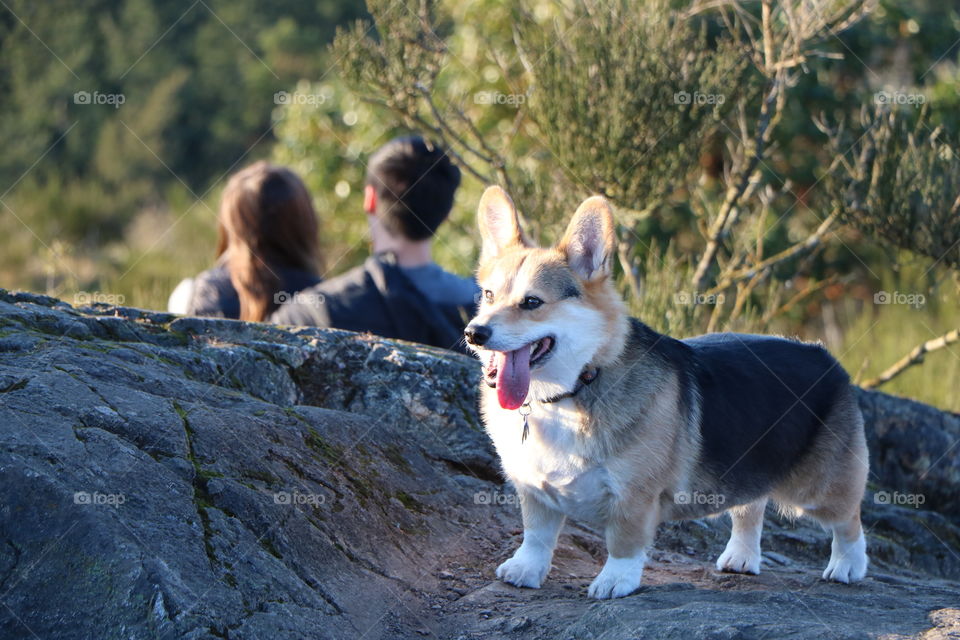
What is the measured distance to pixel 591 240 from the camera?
395 centimetres

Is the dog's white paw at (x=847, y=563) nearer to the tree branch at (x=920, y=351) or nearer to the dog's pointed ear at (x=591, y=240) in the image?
the dog's pointed ear at (x=591, y=240)

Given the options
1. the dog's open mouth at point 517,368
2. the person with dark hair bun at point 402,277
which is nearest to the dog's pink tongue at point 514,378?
the dog's open mouth at point 517,368

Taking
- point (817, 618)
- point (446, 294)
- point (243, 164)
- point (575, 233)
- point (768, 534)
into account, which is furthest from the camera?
point (243, 164)

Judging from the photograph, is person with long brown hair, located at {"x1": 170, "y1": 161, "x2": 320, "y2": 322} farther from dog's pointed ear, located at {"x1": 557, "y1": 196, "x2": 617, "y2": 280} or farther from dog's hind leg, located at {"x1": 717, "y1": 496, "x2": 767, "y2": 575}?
dog's hind leg, located at {"x1": 717, "y1": 496, "x2": 767, "y2": 575}

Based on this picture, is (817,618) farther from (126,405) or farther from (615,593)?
(126,405)

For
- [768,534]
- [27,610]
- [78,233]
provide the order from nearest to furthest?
1. [27,610]
2. [768,534]
3. [78,233]

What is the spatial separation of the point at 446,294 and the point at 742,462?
2450 mm

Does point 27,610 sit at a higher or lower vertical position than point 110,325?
lower

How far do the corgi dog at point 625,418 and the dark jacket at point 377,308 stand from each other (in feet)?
5.20

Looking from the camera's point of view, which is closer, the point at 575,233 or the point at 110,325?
the point at 575,233

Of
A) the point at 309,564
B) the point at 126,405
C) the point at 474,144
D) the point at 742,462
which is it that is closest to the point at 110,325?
the point at 126,405

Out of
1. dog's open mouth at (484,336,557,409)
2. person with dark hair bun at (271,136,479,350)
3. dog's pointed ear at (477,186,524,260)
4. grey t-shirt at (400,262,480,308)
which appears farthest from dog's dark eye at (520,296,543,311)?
grey t-shirt at (400,262,480,308)

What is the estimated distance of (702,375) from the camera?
13.6 feet

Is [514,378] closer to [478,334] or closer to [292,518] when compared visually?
[478,334]
